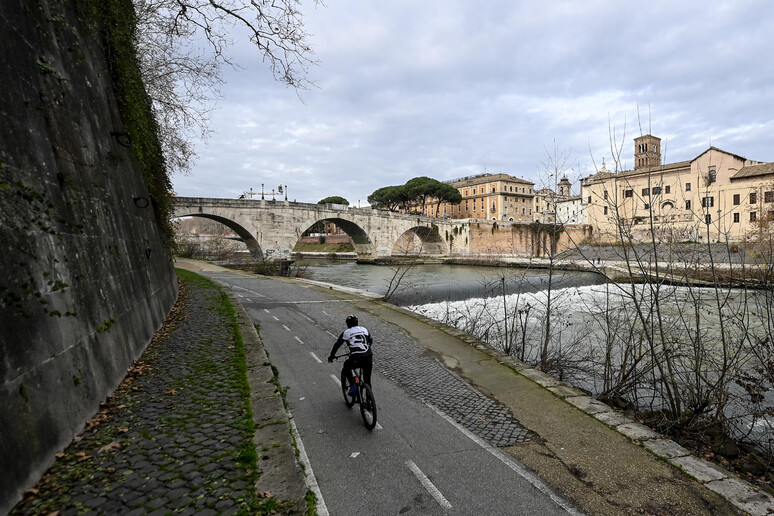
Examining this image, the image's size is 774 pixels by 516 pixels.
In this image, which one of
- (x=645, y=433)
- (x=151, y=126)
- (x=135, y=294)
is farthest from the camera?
(x=151, y=126)

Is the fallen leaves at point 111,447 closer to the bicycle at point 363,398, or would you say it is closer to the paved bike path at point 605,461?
the bicycle at point 363,398

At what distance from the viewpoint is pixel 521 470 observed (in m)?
4.12

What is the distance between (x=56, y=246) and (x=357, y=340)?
341 cm

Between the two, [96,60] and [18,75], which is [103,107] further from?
[18,75]

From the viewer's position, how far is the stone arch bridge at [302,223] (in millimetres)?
39906

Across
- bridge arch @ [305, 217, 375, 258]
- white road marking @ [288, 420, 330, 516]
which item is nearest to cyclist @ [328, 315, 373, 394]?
white road marking @ [288, 420, 330, 516]

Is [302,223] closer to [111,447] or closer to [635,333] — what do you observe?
[635,333]

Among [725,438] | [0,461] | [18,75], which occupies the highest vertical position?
[18,75]

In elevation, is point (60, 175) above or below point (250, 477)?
above

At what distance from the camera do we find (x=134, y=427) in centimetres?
424

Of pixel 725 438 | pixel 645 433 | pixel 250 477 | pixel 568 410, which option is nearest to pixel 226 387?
pixel 250 477

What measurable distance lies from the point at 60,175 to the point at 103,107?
11.7ft

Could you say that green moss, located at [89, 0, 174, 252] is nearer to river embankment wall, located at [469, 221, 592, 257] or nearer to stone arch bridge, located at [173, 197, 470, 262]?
stone arch bridge, located at [173, 197, 470, 262]

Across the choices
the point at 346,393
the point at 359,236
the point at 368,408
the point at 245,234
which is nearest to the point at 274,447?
the point at 368,408
